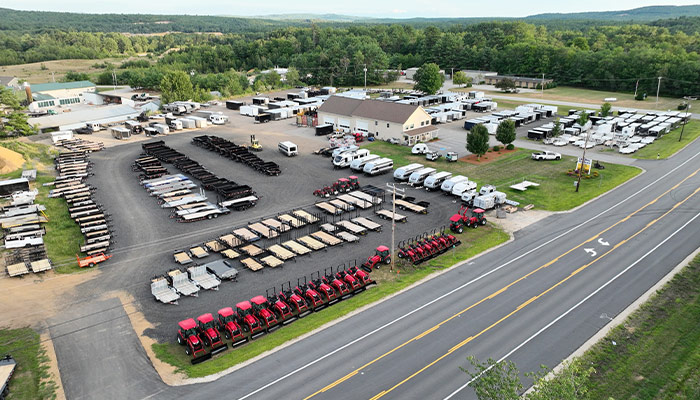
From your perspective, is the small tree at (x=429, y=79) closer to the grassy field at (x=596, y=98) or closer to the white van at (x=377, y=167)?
the grassy field at (x=596, y=98)

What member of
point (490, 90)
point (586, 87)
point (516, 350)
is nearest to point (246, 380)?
point (516, 350)

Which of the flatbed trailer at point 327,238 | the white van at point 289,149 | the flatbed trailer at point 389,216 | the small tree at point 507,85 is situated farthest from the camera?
the small tree at point 507,85

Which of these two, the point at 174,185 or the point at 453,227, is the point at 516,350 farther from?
the point at 174,185

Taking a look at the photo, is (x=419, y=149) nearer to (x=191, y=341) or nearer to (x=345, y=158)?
(x=345, y=158)

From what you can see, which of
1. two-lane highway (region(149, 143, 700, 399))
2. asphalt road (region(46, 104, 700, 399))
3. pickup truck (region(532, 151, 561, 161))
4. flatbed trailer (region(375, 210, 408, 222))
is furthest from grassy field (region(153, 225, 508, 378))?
pickup truck (region(532, 151, 561, 161))

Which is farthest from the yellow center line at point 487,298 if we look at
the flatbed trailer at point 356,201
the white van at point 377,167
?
the white van at point 377,167
